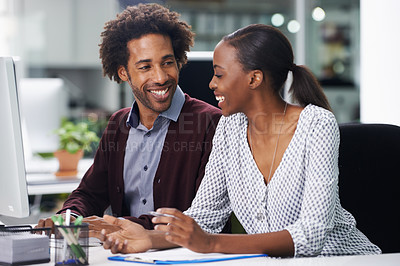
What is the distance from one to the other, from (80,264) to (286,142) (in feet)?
2.36

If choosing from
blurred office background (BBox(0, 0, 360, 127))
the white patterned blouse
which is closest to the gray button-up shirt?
the white patterned blouse

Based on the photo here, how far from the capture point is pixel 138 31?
216 cm

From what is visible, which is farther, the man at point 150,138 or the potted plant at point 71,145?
the potted plant at point 71,145

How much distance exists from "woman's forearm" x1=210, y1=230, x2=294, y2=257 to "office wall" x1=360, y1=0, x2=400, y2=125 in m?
1.34

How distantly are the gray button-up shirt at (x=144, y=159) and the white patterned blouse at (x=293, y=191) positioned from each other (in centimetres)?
34

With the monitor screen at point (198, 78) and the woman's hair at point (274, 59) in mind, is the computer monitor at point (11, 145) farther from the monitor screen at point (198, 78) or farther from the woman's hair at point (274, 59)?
the monitor screen at point (198, 78)

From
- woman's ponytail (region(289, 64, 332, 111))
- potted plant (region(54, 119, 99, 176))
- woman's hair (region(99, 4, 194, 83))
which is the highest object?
woman's hair (region(99, 4, 194, 83))

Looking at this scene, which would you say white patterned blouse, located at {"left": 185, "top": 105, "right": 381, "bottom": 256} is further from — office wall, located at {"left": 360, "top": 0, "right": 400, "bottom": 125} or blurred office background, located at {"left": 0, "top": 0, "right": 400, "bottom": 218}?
blurred office background, located at {"left": 0, "top": 0, "right": 400, "bottom": 218}

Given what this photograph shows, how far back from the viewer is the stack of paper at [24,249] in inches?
48.8

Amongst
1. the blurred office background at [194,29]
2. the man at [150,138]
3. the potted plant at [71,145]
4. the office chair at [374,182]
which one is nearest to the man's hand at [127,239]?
the man at [150,138]

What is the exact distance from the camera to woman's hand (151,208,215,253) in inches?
50.6

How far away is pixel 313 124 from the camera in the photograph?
1.56 m

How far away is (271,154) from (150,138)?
1.94ft

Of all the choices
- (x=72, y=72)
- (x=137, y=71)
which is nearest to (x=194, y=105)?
(x=137, y=71)
